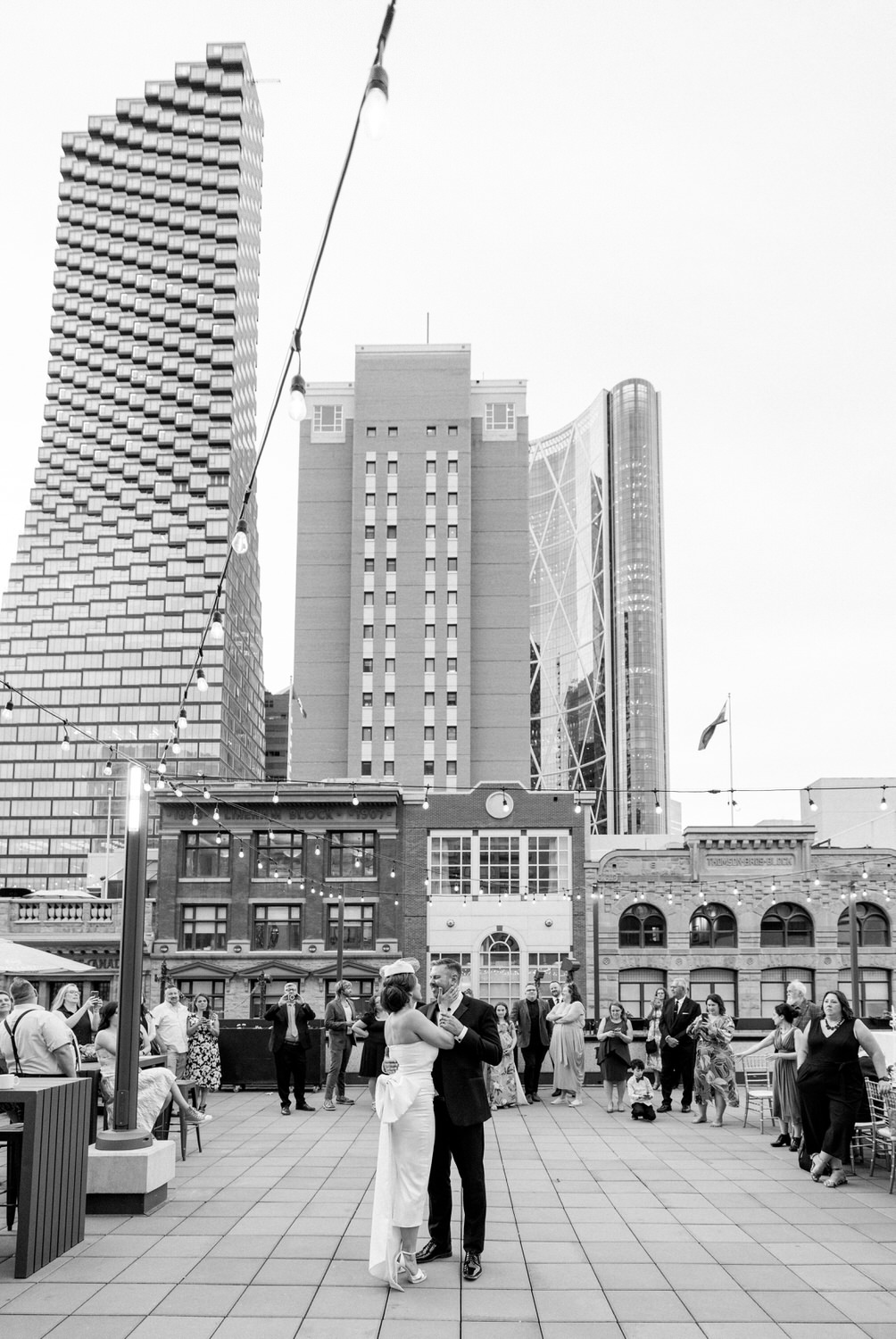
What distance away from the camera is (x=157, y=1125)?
12.4m

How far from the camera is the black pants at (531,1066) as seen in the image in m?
18.1

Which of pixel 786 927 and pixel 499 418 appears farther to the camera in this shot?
pixel 499 418

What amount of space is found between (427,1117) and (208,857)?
116 ft

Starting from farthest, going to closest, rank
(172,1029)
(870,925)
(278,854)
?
(278,854) < (870,925) < (172,1029)

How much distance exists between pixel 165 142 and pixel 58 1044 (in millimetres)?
140599

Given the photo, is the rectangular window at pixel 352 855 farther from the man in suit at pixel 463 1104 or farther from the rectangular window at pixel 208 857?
the man in suit at pixel 463 1104

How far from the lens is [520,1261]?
7863mm

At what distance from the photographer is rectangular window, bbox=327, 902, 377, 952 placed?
1606 inches

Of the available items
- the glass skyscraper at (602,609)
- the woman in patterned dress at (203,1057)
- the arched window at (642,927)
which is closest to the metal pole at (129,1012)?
the woman in patterned dress at (203,1057)

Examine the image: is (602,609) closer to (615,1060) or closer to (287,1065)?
(615,1060)

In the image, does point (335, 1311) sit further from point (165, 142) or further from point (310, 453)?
point (165, 142)

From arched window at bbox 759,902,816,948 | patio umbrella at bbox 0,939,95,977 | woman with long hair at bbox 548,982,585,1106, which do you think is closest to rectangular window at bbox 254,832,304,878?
arched window at bbox 759,902,816,948

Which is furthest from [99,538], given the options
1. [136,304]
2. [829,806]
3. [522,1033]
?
[522,1033]

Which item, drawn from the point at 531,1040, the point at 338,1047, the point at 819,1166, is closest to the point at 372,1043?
the point at 338,1047
